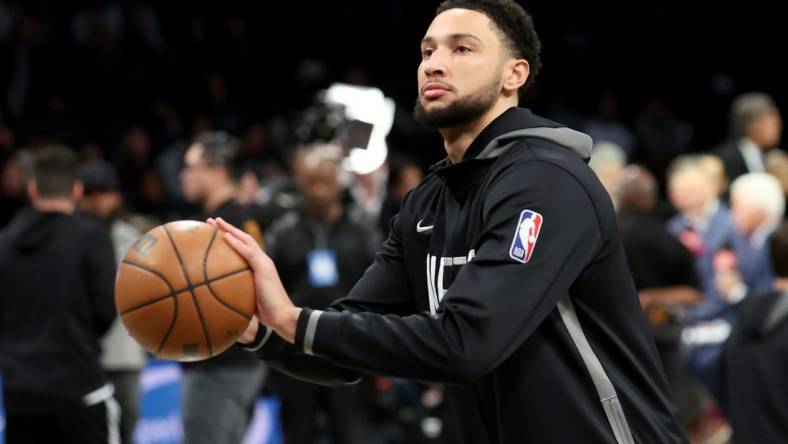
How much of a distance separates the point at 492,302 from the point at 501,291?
1.5 inches

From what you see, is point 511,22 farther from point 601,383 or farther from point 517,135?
point 601,383

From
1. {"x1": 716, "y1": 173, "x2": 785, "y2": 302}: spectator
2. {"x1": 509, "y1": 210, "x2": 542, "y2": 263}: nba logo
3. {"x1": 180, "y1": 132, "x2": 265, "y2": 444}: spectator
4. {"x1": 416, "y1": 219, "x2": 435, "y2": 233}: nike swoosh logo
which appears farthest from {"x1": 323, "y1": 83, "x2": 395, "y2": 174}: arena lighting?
{"x1": 509, "y1": 210, "x2": 542, "y2": 263}: nba logo

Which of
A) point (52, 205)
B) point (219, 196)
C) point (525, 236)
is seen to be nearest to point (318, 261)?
point (219, 196)

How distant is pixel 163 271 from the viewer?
3.41 m

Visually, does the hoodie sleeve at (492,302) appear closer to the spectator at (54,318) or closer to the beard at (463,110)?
the beard at (463,110)

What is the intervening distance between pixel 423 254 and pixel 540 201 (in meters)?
0.58

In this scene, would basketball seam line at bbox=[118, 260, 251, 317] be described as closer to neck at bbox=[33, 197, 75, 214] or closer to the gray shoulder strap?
the gray shoulder strap

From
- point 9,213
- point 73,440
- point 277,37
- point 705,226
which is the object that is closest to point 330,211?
point 73,440

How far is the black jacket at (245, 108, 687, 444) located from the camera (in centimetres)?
310

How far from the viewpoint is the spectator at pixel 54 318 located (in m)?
6.43

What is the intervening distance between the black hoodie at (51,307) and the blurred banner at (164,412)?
269 cm

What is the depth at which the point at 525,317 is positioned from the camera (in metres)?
3.11

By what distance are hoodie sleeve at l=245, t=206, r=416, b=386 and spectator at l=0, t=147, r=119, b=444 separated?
3032 millimetres

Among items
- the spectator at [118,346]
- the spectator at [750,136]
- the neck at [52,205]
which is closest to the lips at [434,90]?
the neck at [52,205]
